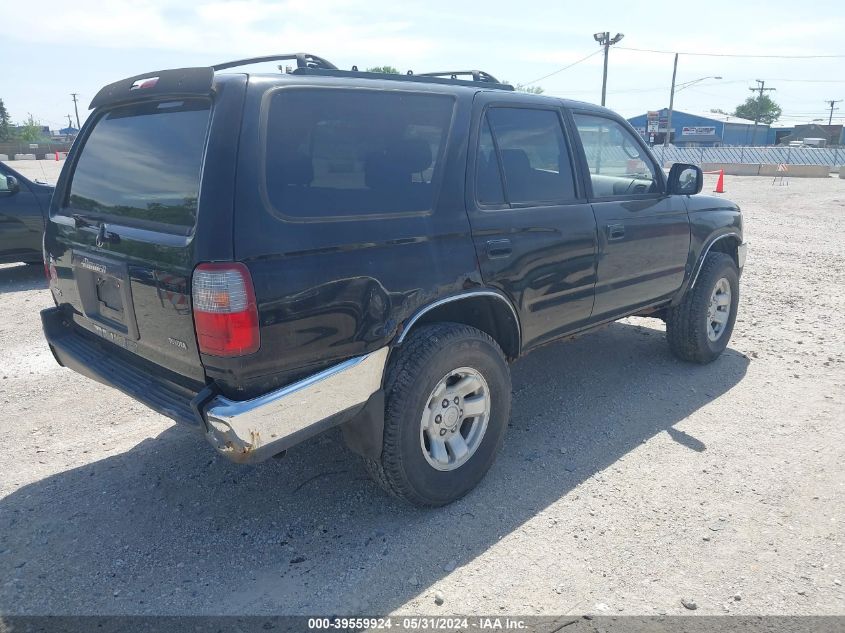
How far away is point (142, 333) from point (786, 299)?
681 centimetres

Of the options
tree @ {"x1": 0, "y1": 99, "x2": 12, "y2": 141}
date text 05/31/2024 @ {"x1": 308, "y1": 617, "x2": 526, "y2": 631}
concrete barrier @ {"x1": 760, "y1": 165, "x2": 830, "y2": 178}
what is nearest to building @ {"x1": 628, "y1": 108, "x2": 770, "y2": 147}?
concrete barrier @ {"x1": 760, "y1": 165, "x2": 830, "y2": 178}

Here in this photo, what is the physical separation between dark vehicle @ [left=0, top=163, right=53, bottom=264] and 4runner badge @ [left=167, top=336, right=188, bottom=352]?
6.33 metres

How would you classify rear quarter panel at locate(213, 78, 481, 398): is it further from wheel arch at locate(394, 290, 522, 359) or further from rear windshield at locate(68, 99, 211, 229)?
rear windshield at locate(68, 99, 211, 229)

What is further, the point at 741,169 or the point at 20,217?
the point at 741,169

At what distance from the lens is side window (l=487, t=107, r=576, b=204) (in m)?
3.38

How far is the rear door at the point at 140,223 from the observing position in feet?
7.97

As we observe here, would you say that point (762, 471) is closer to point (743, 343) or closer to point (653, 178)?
point (653, 178)

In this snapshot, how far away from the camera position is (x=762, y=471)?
11.4ft

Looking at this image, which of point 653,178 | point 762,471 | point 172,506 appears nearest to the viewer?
point 172,506

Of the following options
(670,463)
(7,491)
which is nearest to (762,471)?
(670,463)

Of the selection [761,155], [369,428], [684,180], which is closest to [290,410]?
[369,428]

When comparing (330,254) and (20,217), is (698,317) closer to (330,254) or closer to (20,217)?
(330,254)

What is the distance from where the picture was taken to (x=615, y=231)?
3908 mm

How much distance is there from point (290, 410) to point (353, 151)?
3.77ft
